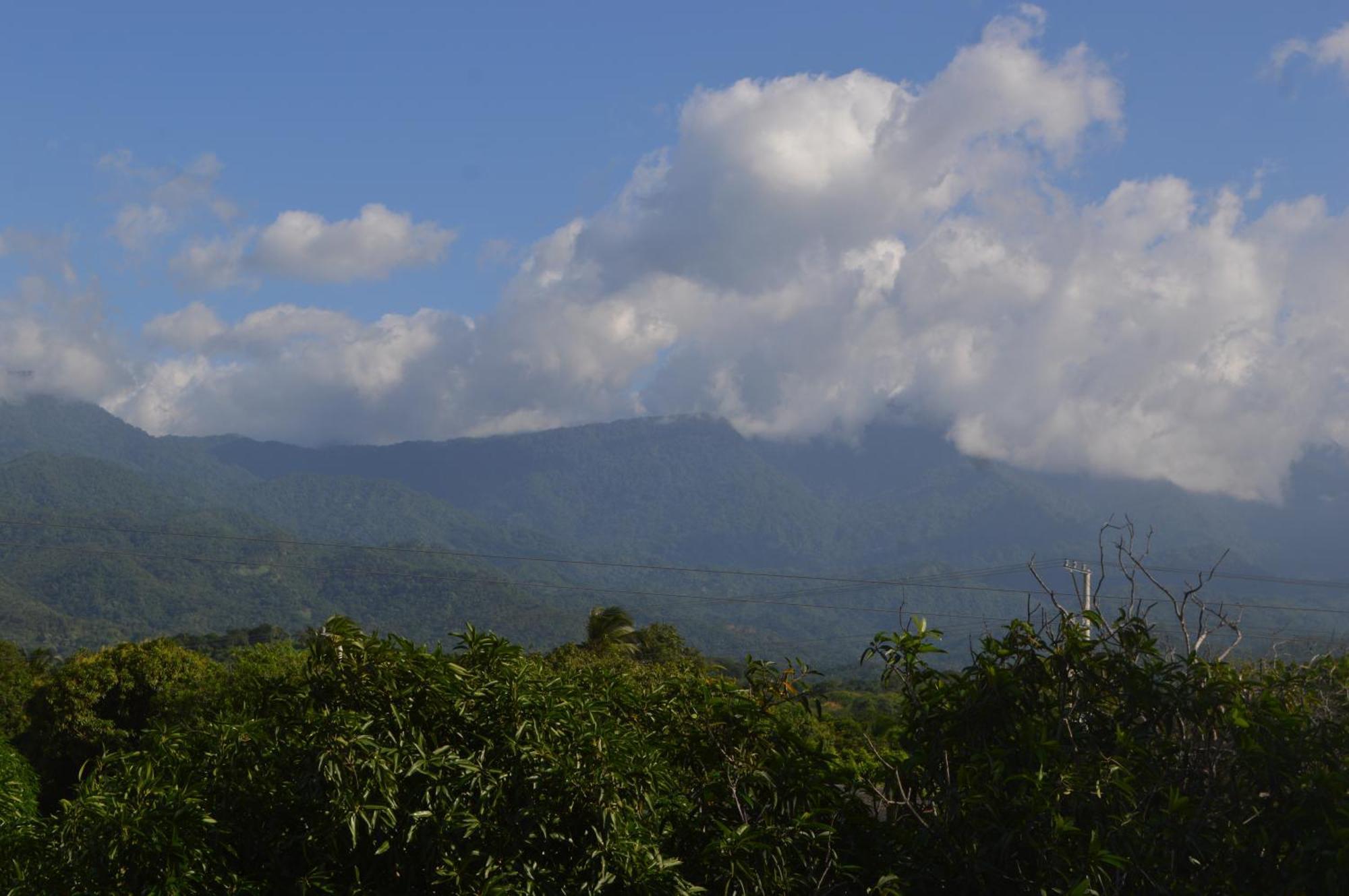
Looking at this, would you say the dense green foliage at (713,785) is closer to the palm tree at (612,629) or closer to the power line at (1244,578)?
the power line at (1244,578)

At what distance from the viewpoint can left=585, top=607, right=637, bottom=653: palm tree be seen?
4659cm

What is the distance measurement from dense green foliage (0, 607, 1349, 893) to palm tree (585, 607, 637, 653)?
3611cm

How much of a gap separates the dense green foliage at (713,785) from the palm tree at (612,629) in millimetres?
36114

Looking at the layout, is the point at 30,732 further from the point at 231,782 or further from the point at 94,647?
the point at 94,647

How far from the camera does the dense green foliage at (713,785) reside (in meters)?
7.80

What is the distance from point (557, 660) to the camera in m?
32.4

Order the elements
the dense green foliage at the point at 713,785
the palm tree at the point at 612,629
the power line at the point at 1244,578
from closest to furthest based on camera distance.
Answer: the dense green foliage at the point at 713,785
the power line at the point at 1244,578
the palm tree at the point at 612,629

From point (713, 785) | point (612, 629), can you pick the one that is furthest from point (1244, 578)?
point (713, 785)

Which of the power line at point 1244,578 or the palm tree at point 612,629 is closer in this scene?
the power line at point 1244,578

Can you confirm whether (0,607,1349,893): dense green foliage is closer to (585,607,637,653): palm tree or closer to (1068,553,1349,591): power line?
(1068,553,1349,591): power line

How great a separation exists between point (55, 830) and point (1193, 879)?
25.8 feet

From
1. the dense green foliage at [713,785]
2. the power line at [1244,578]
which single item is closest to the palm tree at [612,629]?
the power line at [1244,578]

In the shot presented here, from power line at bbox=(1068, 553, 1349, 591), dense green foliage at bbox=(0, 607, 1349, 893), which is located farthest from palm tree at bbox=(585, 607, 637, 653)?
dense green foliage at bbox=(0, 607, 1349, 893)

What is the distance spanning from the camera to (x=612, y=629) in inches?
1896
